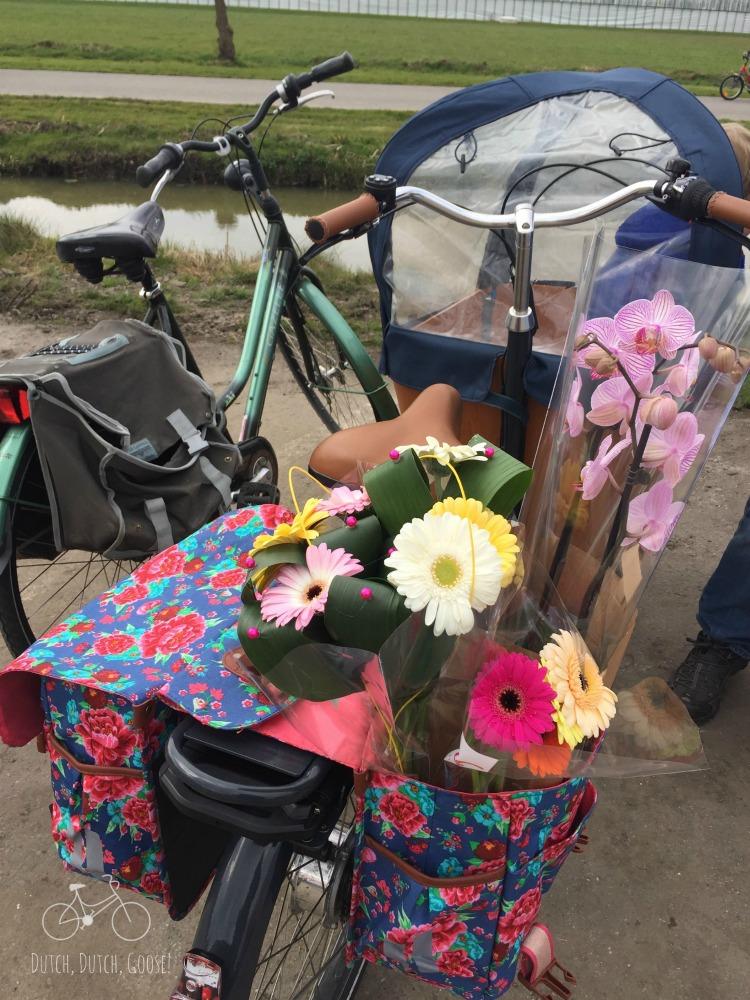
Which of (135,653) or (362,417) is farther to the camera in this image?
(362,417)

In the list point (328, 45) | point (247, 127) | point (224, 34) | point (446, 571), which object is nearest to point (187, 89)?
point (224, 34)

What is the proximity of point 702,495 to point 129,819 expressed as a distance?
262cm

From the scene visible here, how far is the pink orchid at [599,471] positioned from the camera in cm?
85

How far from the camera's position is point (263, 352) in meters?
2.40

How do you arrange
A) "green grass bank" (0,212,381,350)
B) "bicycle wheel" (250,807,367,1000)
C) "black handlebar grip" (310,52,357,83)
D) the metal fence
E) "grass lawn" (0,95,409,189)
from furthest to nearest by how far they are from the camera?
1. the metal fence
2. "grass lawn" (0,95,409,189)
3. "green grass bank" (0,212,381,350)
4. "black handlebar grip" (310,52,357,83)
5. "bicycle wheel" (250,807,367,1000)

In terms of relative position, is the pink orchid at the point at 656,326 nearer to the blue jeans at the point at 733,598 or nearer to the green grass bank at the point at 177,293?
the blue jeans at the point at 733,598

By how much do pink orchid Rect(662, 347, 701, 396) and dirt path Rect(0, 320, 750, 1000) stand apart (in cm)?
125

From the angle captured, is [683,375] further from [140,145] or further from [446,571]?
[140,145]

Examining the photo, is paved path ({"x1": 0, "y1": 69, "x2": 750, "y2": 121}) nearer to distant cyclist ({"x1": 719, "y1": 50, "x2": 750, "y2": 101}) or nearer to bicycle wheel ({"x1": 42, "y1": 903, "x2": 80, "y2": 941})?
distant cyclist ({"x1": 719, "y1": 50, "x2": 750, "y2": 101})

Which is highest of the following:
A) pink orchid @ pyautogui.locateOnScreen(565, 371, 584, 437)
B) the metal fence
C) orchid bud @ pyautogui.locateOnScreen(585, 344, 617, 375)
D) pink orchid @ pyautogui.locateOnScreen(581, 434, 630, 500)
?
the metal fence

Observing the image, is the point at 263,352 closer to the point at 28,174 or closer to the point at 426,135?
the point at 426,135

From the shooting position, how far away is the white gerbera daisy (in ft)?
2.13

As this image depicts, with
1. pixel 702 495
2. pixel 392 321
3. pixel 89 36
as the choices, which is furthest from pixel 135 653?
pixel 89 36

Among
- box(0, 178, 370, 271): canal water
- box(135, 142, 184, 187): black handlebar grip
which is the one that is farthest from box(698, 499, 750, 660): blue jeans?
box(0, 178, 370, 271): canal water
